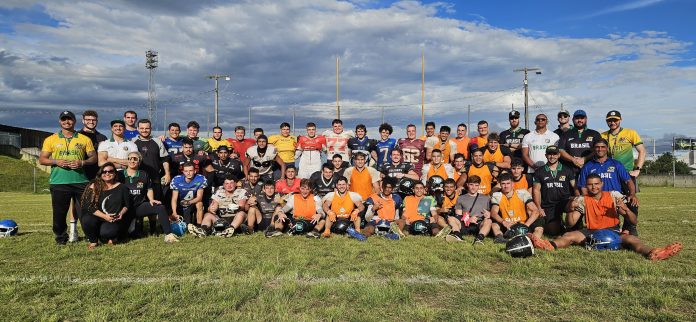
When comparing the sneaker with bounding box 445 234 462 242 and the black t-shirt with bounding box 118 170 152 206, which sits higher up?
the black t-shirt with bounding box 118 170 152 206

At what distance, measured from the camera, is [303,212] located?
7984 millimetres

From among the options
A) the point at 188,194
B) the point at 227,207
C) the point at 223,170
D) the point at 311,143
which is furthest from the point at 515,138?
the point at 188,194

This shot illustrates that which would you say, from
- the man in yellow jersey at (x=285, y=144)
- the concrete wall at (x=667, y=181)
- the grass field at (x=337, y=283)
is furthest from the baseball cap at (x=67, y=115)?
the concrete wall at (x=667, y=181)

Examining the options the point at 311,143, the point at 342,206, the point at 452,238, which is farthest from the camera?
the point at 311,143

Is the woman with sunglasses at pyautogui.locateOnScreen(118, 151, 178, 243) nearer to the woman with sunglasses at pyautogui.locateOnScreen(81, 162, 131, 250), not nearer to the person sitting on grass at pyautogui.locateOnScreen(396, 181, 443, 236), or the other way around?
the woman with sunglasses at pyautogui.locateOnScreen(81, 162, 131, 250)

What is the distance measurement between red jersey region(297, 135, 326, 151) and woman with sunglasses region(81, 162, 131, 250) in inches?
138

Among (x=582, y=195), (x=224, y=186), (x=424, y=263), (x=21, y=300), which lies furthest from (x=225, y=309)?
(x=582, y=195)

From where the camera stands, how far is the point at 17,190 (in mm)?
28406

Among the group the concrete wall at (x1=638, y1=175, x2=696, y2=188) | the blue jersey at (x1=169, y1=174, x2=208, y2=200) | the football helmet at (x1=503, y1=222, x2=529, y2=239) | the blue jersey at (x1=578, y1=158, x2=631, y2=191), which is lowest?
the concrete wall at (x1=638, y1=175, x2=696, y2=188)

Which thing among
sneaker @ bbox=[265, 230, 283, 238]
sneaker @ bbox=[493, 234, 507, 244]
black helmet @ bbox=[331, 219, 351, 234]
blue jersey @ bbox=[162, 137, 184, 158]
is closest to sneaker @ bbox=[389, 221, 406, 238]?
black helmet @ bbox=[331, 219, 351, 234]

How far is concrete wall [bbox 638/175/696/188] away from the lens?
97.7ft

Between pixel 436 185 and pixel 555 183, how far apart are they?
1.94 metres

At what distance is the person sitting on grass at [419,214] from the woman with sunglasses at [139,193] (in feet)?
12.6

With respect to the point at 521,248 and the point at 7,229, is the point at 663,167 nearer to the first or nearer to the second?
the point at 521,248
